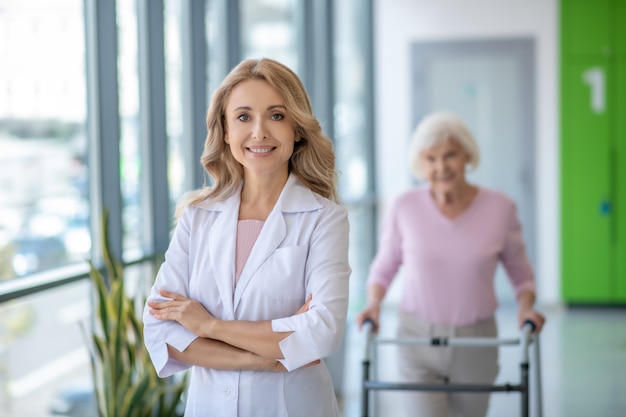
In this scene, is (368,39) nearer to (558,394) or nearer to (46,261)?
(558,394)

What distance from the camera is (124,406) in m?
3.04

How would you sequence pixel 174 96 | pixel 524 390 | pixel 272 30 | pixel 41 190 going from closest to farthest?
pixel 524 390, pixel 41 190, pixel 174 96, pixel 272 30

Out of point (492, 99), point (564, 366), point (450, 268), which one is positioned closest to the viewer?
point (450, 268)

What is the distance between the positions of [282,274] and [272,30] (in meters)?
4.00

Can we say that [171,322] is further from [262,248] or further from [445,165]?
[445,165]

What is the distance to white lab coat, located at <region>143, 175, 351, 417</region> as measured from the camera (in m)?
1.78

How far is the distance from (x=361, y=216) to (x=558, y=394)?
104 inches

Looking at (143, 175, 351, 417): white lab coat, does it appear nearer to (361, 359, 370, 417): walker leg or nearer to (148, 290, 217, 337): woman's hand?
(148, 290, 217, 337): woman's hand

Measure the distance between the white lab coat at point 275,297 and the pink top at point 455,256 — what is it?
50.3 inches

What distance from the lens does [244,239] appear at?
1879 millimetres

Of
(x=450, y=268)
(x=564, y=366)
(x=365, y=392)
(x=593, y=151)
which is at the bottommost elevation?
(x=564, y=366)

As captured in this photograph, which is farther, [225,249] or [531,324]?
[531,324]

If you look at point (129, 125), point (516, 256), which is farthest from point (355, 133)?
A: point (516, 256)

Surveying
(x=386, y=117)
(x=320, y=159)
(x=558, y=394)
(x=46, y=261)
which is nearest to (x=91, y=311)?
(x=46, y=261)
